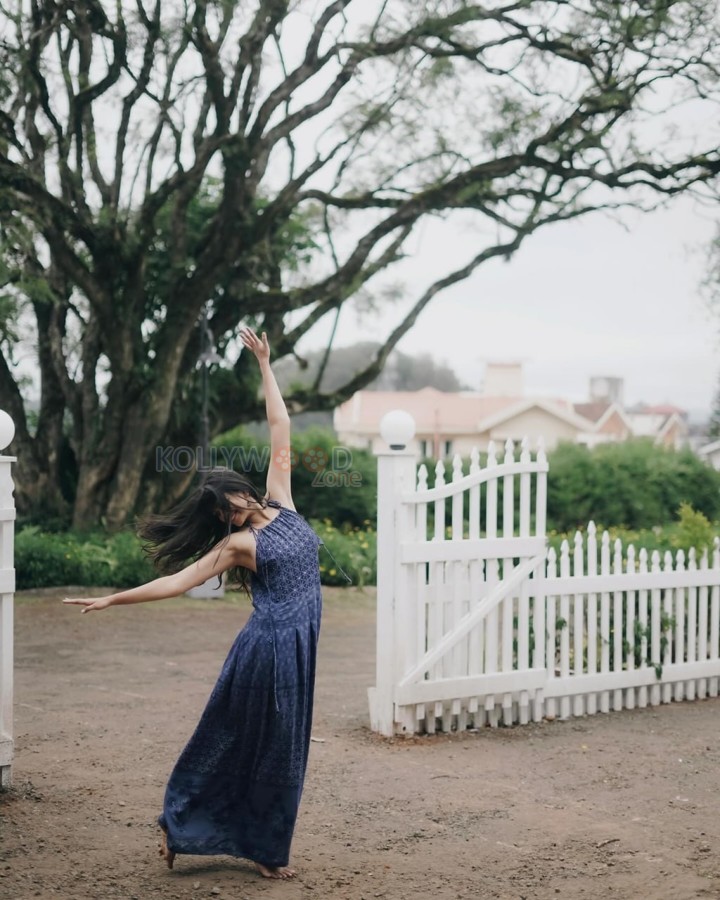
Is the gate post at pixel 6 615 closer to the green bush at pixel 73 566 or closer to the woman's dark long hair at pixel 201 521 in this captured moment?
the woman's dark long hair at pixel 201 521

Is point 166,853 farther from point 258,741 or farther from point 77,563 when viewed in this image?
point 77,563

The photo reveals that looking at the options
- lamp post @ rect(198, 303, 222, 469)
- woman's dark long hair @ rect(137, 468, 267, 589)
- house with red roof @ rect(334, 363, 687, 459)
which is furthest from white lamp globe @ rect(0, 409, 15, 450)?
house with red roof @ rect(334, 363, 687, 459)

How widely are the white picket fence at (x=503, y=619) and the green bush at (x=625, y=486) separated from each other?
13.3 meters

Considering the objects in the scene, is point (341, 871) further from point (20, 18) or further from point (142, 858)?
point (20, 18)

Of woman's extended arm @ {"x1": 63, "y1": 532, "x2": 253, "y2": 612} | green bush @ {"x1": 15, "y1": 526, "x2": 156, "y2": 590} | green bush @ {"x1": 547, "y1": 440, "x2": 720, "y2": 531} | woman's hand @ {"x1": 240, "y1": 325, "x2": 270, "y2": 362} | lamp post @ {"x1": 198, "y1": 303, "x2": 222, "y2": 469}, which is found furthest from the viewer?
green bush @ {"x1": 547, "y1": 440, "x2": 720, "y2": 531}

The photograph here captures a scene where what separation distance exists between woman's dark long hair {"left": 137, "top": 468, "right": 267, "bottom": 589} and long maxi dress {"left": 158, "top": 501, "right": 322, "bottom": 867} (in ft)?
0.56

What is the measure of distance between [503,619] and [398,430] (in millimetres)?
1489

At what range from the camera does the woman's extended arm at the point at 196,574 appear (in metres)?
4.29

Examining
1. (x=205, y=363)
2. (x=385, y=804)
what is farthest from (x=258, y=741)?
(x=205, y=363)

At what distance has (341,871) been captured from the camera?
4.53 m

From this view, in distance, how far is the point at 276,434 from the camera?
4.82 m

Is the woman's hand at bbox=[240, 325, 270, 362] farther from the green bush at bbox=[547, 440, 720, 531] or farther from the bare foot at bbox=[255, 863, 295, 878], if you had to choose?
the green bush at bbox=[547, 440, 720, 531]

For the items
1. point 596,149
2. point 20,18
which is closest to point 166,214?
point 20,18

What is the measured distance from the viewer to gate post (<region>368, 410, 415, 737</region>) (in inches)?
263
